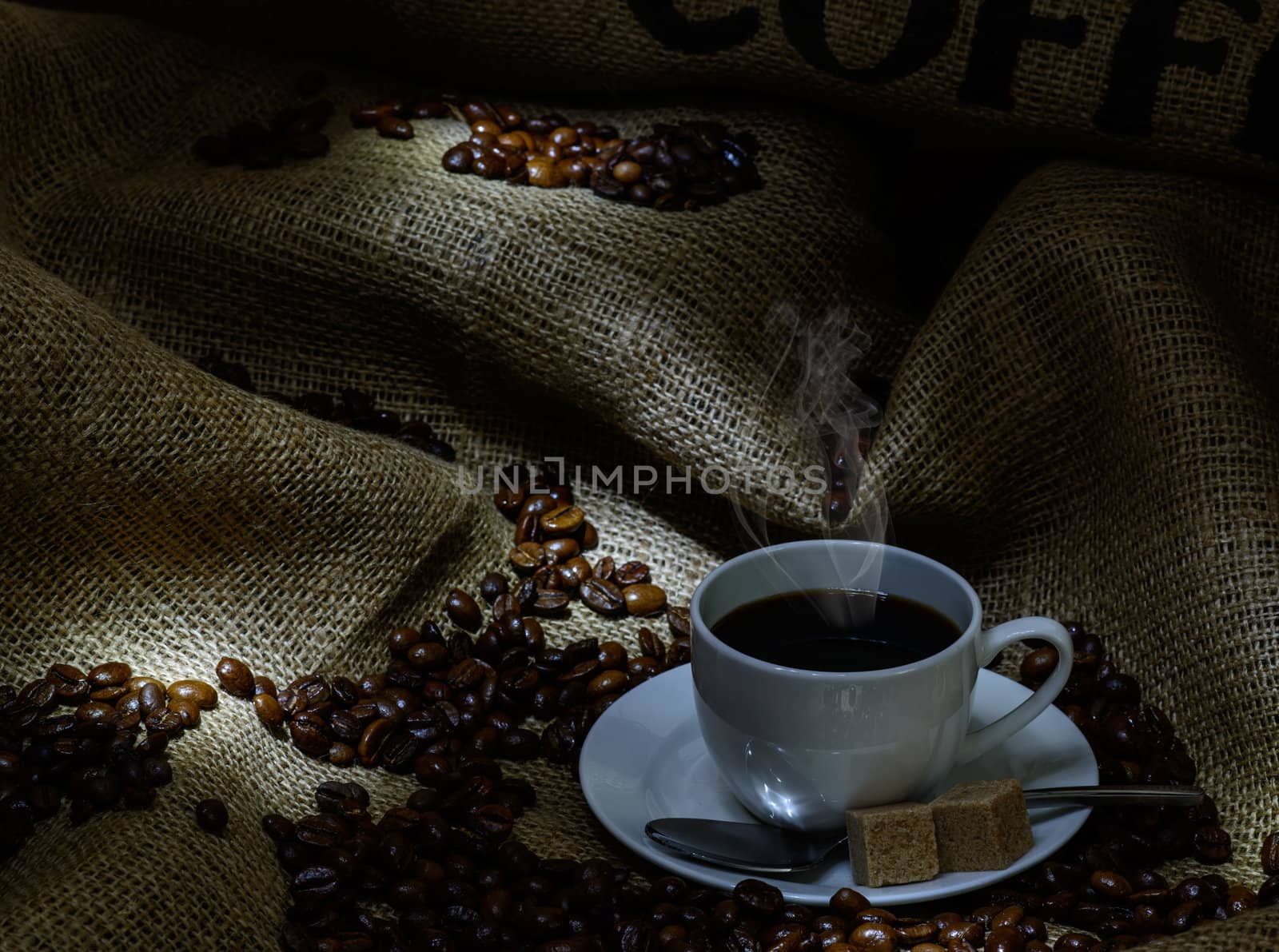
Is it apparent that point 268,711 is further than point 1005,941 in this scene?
Yes

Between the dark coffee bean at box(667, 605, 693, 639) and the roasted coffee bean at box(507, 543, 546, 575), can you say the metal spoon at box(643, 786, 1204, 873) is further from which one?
the roasted coffee bean at box(507, 543, 546, 575)

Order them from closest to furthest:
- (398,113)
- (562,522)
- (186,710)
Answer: (186,710), (562,522), (398,113)

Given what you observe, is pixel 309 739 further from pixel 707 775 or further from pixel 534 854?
pixel 707 775

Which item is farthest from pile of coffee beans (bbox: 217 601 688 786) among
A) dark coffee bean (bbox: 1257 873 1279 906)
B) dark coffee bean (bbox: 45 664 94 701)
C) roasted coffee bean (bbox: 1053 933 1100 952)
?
dark coffee bean (bbox: 1257 873 1279 906)

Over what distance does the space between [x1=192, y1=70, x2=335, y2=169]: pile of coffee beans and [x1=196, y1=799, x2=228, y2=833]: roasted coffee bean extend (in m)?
0.86

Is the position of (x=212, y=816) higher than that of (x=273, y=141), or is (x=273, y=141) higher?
(x=273, y=141)

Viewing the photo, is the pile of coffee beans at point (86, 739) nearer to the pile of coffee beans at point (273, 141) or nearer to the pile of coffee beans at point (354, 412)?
the pile of coffee beans at point (354, 412)

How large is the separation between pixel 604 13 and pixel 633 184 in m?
0.24

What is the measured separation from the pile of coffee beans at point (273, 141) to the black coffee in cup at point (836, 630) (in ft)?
2.98

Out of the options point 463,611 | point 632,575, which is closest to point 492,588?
point 463,611

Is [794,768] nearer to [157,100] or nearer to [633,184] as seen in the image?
[633,184]

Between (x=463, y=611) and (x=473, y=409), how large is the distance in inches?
11.9

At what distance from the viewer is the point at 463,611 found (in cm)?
137

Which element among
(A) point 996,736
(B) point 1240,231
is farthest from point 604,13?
(A) point 996,736
